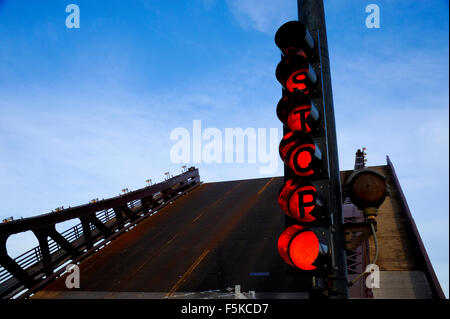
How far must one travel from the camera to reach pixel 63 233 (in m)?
16.8

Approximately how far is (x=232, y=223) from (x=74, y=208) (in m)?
8.07

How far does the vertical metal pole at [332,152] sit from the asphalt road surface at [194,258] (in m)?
8.82

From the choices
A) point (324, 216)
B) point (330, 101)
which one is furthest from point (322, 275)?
point (330, 101)

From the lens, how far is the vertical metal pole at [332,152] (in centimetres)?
279

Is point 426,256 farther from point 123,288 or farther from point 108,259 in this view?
point 108,259

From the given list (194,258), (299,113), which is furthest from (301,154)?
(194,258)

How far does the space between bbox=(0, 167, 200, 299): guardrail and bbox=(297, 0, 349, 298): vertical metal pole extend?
1361cm

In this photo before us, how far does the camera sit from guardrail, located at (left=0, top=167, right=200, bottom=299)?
44.7 ft

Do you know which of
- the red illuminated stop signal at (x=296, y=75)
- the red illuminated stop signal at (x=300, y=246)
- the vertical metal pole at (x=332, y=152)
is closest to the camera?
the red illuminated stop signal at (x=300, y=246)

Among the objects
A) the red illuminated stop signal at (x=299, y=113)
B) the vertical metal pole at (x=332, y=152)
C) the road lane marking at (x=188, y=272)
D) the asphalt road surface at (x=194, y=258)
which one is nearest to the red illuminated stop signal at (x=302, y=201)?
the vertical metal pole at (x=332, y=152)

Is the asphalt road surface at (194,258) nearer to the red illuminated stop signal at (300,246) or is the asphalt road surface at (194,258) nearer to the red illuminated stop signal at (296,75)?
the red illuminated stop signal at (300,246)

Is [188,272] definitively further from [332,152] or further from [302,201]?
[302,201]

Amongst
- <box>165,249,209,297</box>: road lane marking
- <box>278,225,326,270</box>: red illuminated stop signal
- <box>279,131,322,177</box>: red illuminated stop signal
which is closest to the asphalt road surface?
<box>165,249,209,297</box>: road lane marking

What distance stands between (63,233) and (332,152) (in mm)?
16272
